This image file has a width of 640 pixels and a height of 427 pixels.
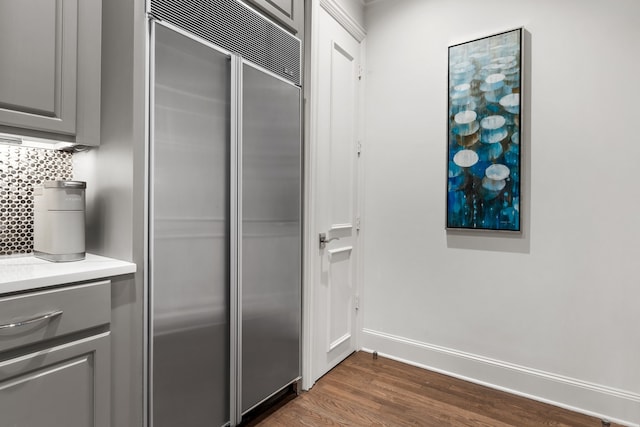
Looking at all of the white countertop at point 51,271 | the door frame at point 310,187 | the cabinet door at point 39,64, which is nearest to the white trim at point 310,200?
the door frame at point 310,187

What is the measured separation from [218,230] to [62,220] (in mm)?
587

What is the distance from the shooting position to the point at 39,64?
4.02 ft

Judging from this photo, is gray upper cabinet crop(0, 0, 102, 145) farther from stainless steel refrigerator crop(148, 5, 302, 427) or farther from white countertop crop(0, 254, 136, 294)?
white countertop crop(0, 254, 136, 294)

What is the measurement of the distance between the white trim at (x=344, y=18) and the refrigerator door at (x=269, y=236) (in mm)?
747

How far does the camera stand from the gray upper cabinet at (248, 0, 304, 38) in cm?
184

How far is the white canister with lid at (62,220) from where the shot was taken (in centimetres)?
131

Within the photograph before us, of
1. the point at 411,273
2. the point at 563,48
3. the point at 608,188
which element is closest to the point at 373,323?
the point at 411,273

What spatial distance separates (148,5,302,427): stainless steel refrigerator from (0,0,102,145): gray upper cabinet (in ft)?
0.88

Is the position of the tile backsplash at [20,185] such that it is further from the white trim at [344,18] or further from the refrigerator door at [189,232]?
the white trim at [344,18]

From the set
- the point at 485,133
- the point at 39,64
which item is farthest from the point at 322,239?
the point at 39,64

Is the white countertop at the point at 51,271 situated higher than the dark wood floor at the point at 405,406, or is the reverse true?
the white countertop at the point at 51,271

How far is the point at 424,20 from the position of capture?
8.43ft

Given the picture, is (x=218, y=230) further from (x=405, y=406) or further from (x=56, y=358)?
(x=405, y=406)

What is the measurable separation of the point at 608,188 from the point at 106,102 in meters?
2.58
